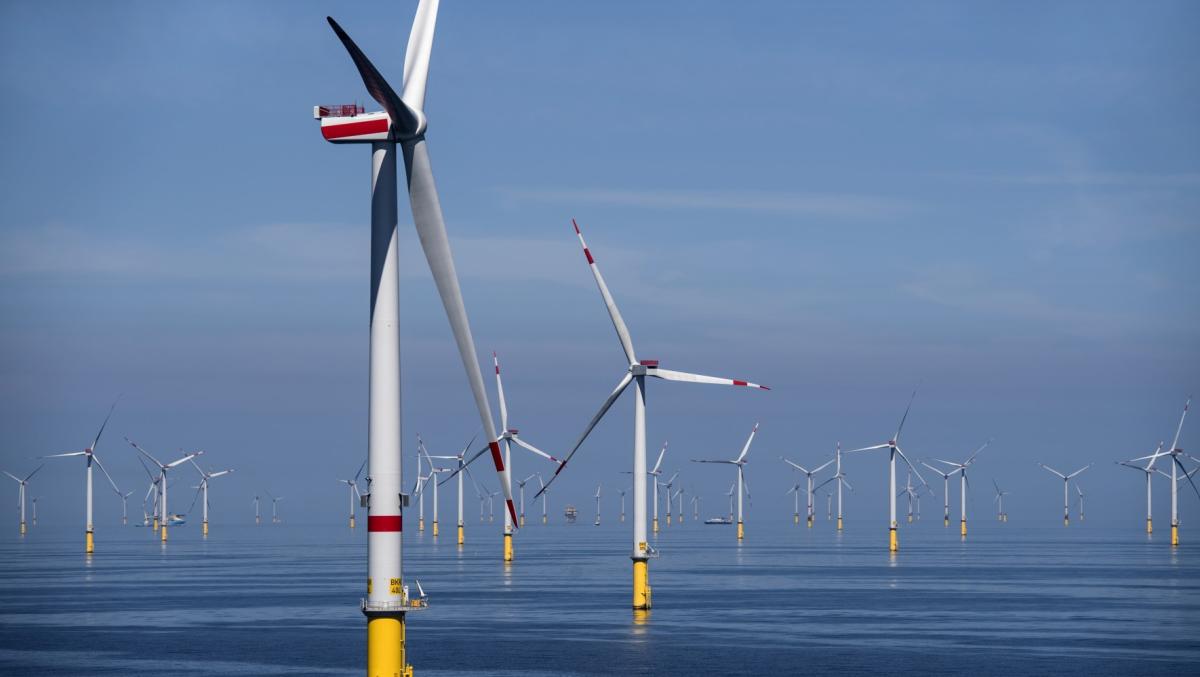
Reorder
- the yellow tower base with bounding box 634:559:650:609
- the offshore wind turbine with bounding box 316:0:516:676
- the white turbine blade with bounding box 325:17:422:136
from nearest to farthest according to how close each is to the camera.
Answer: the white turbine blade with bounding box 325:17:422:136, the offshore wind turbine with bounding box 316:0:516:676, the yellow tower base with bounding box 634:559:650:609

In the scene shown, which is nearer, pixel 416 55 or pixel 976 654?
pixel 416 55

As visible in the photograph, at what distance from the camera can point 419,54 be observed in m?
50.8

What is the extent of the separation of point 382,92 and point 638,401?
72109 millimetres

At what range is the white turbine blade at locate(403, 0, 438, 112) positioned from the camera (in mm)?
50250

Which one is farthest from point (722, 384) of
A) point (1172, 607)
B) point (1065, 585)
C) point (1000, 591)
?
point (1065, 585)

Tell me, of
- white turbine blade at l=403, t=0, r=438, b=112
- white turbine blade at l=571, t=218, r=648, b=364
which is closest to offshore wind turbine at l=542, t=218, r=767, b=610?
white turbine blade at l=571, t=218, r=648, b=364

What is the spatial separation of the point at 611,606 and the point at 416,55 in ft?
329

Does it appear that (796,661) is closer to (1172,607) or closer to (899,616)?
(899,616)

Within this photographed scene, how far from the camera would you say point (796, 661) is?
96750mm

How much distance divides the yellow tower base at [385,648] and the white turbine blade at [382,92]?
14911 mm

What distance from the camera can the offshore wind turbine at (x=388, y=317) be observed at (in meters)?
46.8

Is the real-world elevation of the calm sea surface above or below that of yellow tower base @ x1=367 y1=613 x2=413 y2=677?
below

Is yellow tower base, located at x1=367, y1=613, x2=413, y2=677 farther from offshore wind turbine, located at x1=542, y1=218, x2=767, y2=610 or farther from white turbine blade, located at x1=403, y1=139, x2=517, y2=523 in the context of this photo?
offshore wind turbine, located at x1=542, y1=218, x2=767, y2=610

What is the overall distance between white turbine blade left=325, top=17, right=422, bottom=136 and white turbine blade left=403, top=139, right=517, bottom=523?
904 mm
